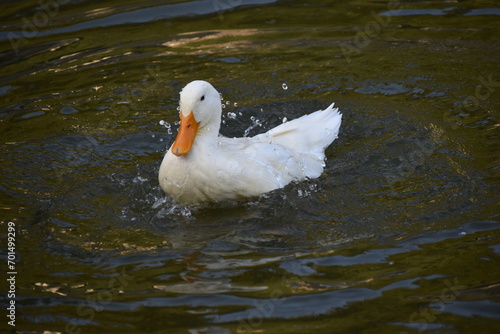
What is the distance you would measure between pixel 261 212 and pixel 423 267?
1.41 meters

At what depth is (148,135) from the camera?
6.94 m

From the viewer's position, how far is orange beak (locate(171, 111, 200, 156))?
5207 mm

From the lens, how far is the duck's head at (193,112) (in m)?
5.23

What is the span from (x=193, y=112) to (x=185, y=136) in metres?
0.19

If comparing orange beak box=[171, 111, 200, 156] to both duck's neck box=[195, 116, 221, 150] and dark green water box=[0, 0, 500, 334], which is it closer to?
duck's neck box=[195, 116, 221, 150]

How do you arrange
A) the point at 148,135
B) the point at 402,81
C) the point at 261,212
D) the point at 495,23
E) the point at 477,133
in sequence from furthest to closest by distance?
the point at 495,23
the point at 402,81
the point at 148,135
the point at 477,133
the point at 261,212

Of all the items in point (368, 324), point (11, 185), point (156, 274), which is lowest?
point (368, 324)

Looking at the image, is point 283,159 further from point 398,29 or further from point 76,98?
point 398,29

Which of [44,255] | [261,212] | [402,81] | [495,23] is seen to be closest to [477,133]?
[402,81]

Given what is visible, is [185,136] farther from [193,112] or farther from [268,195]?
[268,195]

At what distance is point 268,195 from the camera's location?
5.59m

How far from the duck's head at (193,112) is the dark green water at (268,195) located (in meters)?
0.59

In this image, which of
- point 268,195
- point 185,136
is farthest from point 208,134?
point 268,195

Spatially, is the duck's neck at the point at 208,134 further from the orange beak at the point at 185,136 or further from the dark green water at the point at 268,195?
the dark green water at the point at 268,195
